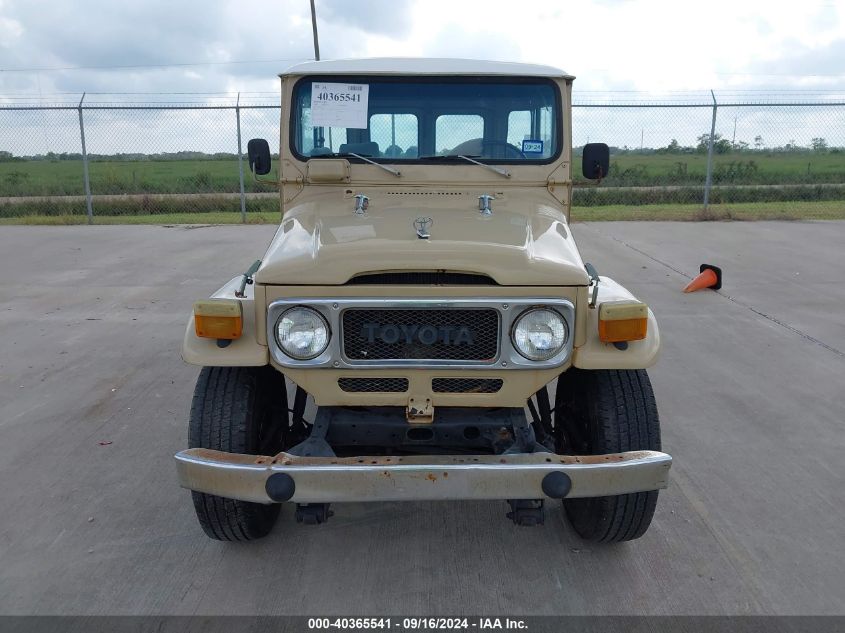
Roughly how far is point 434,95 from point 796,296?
5.50 m

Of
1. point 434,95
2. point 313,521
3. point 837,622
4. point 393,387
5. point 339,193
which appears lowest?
point 837,622

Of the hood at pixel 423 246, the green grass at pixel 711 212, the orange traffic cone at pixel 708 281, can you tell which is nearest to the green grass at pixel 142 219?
the green grass at pixel 711 212

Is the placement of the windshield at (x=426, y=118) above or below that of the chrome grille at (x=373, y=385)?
above

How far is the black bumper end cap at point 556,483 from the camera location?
2.46 m

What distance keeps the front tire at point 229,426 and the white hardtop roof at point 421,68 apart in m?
1.67

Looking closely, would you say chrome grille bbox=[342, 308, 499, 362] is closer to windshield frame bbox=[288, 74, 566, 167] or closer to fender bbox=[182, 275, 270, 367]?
fender bbox=[182, 275, 270, 367]

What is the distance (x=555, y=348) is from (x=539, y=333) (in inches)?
3.2

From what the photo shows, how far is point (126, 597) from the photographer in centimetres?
275

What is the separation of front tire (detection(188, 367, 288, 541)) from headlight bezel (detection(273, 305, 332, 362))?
344mm

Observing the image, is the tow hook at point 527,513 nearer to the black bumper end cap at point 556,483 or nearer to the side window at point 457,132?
the black bumper end cap at point 556,483

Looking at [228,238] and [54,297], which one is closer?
[54,297]

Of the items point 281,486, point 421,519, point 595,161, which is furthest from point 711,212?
point 281,486

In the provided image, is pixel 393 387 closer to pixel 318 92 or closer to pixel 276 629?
pixel 276 629

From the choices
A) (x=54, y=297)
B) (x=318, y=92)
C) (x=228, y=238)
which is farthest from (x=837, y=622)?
(x=228, y=238)
